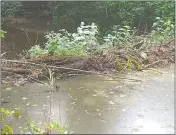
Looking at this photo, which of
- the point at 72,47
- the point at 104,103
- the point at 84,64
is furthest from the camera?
the point at 72,47

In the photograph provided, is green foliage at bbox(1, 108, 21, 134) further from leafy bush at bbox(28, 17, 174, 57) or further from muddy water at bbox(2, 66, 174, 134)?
leafy bush at bbox(28, 17, 174, 57)

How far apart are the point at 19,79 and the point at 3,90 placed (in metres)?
0.38

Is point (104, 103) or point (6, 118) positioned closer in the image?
point (6, 118)

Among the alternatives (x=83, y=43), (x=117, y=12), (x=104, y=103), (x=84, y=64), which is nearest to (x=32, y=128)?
(x=104, y=103)

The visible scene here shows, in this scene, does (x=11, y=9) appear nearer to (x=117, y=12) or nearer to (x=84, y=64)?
(x=117, y=12)

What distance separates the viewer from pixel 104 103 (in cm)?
338

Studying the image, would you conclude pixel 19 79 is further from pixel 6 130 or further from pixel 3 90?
pixel 6 130

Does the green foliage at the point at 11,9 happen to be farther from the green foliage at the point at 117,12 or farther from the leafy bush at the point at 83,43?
the leafy bush at the point at 83,43

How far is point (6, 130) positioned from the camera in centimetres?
248

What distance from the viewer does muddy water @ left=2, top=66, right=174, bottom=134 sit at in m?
2.88

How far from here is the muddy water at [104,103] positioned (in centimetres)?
288

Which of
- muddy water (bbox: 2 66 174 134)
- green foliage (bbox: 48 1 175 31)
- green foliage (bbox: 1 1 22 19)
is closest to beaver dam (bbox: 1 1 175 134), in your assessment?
muddy water (bbox: 2 66 174 134)

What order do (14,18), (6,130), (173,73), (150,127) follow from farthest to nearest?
(14,18)
(173,73)
(150,127)
(6,130)

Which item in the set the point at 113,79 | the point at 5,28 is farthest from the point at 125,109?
the point at 5,28
